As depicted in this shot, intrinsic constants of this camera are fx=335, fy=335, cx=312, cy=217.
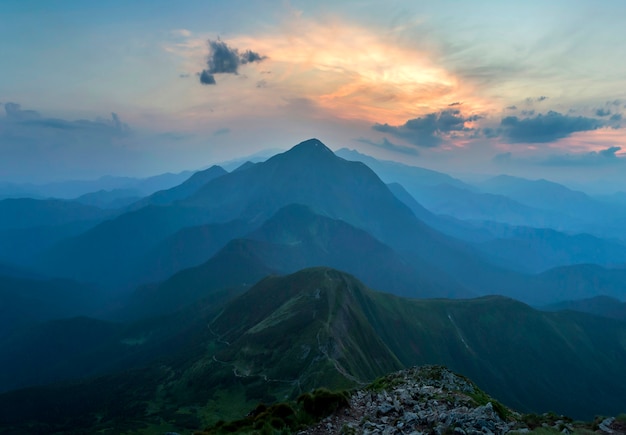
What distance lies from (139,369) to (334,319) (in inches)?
4708

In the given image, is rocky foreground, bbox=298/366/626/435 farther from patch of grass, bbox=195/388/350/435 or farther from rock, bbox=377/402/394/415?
patch of grass, bbox=195/388/350/435

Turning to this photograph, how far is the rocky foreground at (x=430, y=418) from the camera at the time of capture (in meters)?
20.5

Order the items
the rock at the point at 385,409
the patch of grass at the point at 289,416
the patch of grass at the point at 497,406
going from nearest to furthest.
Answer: the patch of grass at the point at 289,416
the patch of grass at the point at 497,406
the rock at the point at 385,409

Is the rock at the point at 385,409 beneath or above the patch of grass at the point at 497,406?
above

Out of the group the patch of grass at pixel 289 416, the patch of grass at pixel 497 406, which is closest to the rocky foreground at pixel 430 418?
the patch of grass at pixel 497 406

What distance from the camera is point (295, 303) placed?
626 feet

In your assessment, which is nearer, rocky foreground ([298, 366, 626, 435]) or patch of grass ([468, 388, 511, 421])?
rocky foreground ([298, 366, 626, 435])

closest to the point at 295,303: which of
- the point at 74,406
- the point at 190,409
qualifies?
the point at 190,409

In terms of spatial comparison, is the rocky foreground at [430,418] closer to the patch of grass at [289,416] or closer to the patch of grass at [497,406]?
the patch of grass at [497,406]

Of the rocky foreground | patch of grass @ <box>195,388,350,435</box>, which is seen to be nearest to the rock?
the rocky foreground

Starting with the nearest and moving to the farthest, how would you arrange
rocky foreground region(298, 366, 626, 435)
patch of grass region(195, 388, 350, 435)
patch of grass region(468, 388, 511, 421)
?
1. rocky foreground region(298, 366, 626, 435)
2. patch of grass region(195, 388, 350, 435)
3. patch of grass region(468, 388, 511, 421)

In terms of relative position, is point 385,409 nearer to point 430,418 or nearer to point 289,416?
point 430,418

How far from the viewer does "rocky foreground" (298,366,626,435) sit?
808 inches

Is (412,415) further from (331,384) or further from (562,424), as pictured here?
(331,384)
